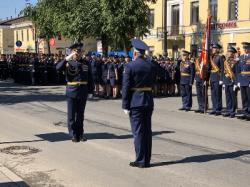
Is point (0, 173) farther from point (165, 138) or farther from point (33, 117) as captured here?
point (33, 117)

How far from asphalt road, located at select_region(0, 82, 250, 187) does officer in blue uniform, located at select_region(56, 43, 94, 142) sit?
0.33 meters

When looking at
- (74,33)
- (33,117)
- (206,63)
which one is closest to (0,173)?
(33,117)

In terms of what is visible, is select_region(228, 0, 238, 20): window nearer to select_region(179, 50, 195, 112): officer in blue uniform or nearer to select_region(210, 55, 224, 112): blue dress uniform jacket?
select_region(179, 50, 195, 112): officer in blue uniform

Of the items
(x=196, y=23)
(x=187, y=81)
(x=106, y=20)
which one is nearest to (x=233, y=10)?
(x=196, y=23)

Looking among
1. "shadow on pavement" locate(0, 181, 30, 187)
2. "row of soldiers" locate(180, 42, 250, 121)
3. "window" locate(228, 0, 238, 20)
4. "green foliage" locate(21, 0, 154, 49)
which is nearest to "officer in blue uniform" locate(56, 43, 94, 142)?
"shadow on pavement" locate(0, 181, 30, 187)

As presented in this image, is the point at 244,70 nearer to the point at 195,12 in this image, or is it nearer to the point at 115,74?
the point at 115,74

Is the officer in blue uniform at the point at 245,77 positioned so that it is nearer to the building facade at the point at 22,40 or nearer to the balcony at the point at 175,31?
the balcony at the point at 175,31

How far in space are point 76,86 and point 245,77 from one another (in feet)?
19.0

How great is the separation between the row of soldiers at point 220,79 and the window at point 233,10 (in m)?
24.6

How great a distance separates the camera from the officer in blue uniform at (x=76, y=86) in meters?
10.3

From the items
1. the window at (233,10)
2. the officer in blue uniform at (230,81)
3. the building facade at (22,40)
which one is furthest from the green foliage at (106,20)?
the building facade at (22,40)

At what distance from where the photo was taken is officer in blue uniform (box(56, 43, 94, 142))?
10297 mm

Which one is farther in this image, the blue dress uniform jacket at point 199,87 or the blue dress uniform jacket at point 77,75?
the blue dress uniform jacket at point 199,87

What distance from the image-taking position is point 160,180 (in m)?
7.23
